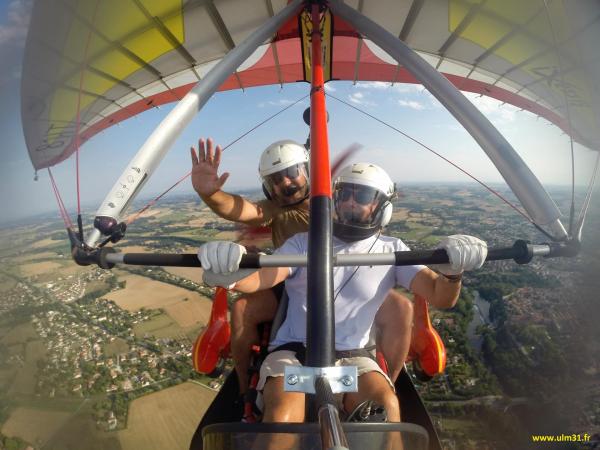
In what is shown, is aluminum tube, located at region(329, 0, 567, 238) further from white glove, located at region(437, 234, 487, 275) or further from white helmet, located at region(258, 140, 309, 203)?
white helmet, located at region(258, 140, 309, 203)

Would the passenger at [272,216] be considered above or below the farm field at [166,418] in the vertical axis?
above

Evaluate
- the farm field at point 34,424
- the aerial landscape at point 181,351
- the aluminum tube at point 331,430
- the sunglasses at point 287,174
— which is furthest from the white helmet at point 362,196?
the farm field at point 34,424

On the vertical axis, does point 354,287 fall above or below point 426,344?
above

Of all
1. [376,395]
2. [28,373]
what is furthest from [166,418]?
[376,395]

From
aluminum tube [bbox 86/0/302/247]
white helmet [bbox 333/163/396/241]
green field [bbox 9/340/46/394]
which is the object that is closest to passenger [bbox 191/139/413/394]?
aluminum tube [bbox 86/0/302/247]

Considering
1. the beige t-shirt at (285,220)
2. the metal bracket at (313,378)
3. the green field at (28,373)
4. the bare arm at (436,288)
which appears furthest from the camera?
the green field at (28,373)

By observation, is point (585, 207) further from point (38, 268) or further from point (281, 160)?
point (38, 268)

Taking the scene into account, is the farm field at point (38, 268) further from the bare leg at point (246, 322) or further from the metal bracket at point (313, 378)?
the metal bracket at point (313, 378)

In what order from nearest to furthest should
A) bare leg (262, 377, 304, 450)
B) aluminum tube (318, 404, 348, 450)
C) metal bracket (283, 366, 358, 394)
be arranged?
aluminum tube (318, 404, 348, 450) < metal bracket (283, 366, 358, 394) < bare leg (262, 377, 304, 450)

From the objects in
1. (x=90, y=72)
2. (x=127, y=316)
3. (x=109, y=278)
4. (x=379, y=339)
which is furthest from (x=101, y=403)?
(x=379, y=339)
